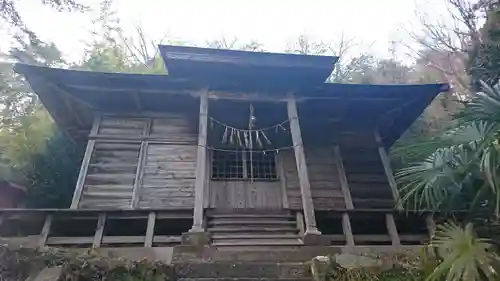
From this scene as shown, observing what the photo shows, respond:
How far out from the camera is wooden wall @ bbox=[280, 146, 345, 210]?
8.97m

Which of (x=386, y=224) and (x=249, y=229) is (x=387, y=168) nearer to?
(x=386, y=224)

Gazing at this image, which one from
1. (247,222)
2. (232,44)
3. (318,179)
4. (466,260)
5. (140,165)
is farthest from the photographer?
(232,44)

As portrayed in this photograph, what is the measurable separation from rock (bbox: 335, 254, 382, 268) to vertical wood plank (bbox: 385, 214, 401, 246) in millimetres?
2455

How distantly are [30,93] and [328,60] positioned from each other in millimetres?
11060

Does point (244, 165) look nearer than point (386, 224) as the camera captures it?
No

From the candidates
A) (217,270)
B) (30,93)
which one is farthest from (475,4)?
(30,93)

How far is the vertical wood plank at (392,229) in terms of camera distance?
7516 millimetres

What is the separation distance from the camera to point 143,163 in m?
8.66

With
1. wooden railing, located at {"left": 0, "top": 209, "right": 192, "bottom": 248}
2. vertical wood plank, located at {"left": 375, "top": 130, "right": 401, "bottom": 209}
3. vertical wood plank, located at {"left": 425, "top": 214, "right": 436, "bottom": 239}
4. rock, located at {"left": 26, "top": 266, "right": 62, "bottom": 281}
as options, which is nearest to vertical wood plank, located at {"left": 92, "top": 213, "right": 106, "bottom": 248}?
wooden railing, located at {"left": 0, "top": 209, "right": 192, "bottom": 248}

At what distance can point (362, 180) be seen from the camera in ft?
31.5

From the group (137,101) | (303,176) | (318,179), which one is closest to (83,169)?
(137,101)

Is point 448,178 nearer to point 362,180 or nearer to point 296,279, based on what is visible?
point 296,279

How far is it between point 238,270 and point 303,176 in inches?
107

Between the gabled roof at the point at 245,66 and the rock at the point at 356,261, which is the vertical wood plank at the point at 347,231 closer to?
the rock at the point at 356,261
